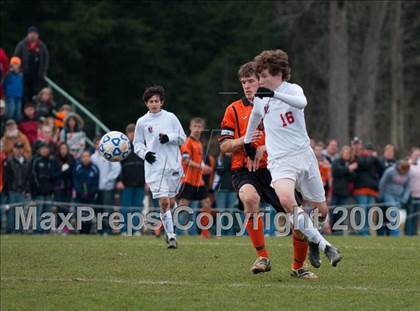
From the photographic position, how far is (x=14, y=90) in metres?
24.1

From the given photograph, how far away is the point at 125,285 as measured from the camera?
10.6 m

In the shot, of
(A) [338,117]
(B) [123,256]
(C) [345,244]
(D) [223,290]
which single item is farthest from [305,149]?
(A) [338,117]

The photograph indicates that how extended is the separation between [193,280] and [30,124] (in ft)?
44.8

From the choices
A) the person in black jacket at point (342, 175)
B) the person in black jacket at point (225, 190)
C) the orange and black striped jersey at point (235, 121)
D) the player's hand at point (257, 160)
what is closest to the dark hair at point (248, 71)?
the orange and black striped jersey at point (235, 121)

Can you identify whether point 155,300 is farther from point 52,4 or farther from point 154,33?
point 154,33

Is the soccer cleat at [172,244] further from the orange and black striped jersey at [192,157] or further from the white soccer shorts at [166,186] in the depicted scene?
the orange and black striped jersey at [192,157]

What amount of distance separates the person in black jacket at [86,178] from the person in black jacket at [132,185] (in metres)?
0.51

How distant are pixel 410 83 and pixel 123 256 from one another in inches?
1357

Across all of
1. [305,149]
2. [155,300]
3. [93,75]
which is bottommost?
[155,300]

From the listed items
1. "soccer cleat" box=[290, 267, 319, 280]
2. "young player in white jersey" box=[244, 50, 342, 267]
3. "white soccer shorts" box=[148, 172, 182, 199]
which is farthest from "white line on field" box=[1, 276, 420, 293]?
"white soccer shorts" box=[148, 172, 182, 199]

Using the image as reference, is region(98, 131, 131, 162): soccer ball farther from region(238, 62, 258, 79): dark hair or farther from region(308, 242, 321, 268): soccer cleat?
region(308, 242, 321, 268): soccer cleat

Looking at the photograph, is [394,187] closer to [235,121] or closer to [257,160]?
[235,121]

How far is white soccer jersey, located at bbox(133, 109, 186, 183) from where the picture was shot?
15617mm

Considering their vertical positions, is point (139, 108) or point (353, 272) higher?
point (139, 108)
